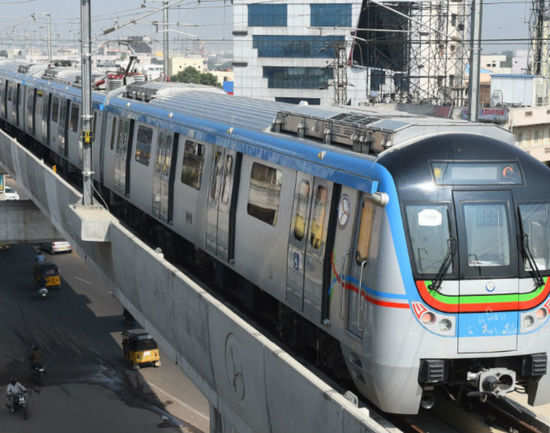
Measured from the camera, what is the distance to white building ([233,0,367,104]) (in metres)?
72.0

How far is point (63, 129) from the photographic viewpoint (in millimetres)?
26094

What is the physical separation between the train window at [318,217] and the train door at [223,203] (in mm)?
2791

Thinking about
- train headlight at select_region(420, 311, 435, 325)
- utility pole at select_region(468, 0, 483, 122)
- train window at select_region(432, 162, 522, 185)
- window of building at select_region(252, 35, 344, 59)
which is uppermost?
window of building at select_region(252, 35, 344, 59)

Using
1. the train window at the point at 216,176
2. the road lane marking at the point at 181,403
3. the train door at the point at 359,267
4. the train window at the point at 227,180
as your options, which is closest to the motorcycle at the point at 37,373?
the road lane marking at the point at 181,403

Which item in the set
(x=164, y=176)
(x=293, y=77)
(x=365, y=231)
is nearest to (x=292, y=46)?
(x=293, y=77)

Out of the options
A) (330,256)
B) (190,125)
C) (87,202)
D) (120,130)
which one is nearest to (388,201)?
(330,256)

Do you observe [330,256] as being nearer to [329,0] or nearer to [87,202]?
[87,202]

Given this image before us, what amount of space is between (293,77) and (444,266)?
6640 cm

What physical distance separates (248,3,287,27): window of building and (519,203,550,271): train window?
213 ft

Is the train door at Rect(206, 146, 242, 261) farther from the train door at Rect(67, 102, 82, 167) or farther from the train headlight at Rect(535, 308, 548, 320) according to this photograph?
the train door at Rect(67, 102, 82, 167)

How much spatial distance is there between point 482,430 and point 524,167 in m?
2.81

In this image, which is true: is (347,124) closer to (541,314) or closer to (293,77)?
(541,314)

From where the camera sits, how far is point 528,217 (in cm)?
964

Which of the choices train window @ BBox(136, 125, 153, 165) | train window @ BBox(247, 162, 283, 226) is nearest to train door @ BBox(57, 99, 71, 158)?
train window @ BBox(136, 125, 153, 165)
